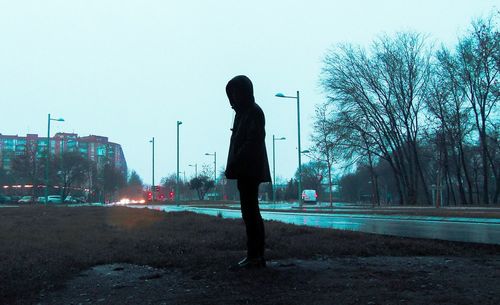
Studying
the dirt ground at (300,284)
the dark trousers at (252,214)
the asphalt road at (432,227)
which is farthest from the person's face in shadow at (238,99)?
the asphalt road at (432,227)

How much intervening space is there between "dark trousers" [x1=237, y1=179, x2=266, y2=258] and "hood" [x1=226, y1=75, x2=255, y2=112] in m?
0.99

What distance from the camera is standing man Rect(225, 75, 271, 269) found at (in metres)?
6.05

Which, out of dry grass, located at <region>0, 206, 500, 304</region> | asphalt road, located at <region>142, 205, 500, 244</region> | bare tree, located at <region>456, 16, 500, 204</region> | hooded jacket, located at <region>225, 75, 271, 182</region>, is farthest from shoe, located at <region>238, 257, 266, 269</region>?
bare tree, located at <region>456, 16, 500, 204</region>

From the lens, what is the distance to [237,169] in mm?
6039

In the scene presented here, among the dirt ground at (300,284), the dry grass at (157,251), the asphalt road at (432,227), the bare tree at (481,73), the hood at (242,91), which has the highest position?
the bare tree at (481,73)

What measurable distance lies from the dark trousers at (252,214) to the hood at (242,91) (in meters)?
0.99

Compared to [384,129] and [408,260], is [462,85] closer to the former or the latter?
[384,129]

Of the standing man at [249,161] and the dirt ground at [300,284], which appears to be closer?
the dirt ground at [300,284]

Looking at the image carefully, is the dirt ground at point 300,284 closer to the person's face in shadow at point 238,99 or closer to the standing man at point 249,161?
the standing man at point 249,161

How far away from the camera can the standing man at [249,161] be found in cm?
605

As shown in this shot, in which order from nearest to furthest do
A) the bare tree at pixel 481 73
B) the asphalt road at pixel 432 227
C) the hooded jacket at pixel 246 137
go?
the hooded jacket at pixel 246 137, the asphalt road at pixel 432 227, the bare tree at pixel 481 73

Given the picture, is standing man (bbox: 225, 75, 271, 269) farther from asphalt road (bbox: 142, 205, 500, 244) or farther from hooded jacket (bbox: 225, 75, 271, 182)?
asphalt road (bbox: 142, 205, 500, 244)

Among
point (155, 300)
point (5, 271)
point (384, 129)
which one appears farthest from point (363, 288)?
point (384, 129)

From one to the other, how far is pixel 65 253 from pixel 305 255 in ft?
12.3
